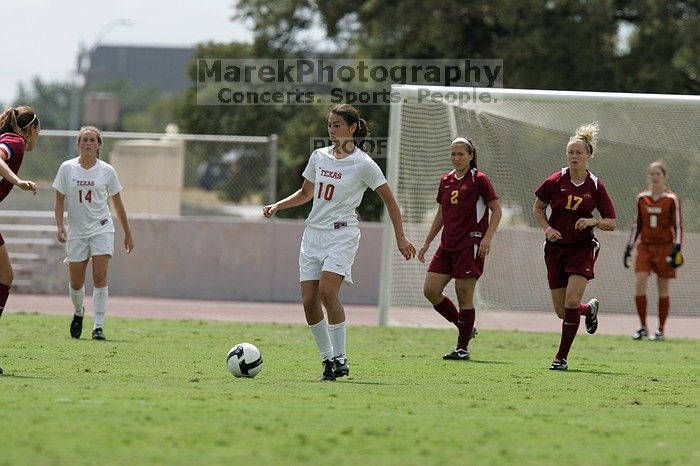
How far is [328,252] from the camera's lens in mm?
9328

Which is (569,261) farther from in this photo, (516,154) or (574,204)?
(516,154)

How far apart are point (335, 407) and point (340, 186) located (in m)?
2.11

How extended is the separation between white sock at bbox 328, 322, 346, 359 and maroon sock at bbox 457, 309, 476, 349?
2820mm

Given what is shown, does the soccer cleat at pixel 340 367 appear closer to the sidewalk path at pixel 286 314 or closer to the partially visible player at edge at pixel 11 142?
the partially visible player at edge at pixel 11 142

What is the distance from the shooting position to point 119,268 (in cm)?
2152

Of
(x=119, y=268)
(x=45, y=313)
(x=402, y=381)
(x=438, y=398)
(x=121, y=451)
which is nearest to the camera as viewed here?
(x=121, y=451)

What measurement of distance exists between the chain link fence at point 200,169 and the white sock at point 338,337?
11935 mm

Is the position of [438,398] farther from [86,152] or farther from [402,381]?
[86,152]

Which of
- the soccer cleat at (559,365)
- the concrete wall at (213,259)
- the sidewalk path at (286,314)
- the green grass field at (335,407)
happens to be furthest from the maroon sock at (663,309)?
the concrete wall at (213,259)

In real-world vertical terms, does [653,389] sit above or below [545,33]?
below

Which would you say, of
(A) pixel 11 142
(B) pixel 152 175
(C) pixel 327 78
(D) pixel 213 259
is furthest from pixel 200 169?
(C) pixel 327 78

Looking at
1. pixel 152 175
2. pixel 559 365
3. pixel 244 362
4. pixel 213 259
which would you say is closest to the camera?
pixel 244 362

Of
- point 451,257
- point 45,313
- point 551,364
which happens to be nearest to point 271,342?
point 451,257

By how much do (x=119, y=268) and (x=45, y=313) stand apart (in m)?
4.32
